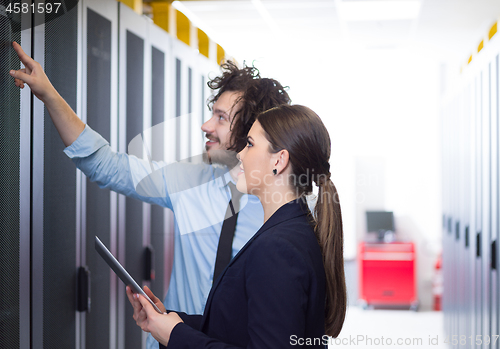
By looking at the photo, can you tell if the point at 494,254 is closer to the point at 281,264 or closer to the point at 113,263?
the point at 281,264

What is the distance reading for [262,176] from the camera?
1.12 meters

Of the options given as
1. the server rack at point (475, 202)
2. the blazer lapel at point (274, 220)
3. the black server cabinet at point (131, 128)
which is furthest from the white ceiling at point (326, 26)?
the blazer lapel at point (274, 220)

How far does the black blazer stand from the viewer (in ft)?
2.95

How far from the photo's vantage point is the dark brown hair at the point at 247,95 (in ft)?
4.96

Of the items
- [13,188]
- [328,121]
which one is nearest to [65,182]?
[13,188]

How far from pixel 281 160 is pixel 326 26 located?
306cm

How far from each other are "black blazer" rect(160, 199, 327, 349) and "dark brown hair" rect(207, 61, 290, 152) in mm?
493

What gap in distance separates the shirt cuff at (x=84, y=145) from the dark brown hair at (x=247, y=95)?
0.44 meters

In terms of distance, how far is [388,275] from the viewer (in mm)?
5129

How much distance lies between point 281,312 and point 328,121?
4682 millimetres

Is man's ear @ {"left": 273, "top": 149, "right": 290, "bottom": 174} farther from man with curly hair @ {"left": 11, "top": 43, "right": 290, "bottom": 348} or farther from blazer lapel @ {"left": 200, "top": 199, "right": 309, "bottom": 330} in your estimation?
man with curly hair @ {"left": 11, "top": 43, "right": 290, "bottom": 348}

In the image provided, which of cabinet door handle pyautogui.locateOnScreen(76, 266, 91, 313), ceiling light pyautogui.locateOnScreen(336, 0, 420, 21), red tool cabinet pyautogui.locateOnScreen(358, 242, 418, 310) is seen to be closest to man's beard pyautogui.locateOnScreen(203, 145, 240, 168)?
cabinet door handle pyautogui.locateOnScreen(76, 266, 91, 313)

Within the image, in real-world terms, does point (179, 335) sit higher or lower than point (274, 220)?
lower

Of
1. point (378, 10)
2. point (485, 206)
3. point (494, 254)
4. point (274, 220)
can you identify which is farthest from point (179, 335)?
point (378, 10)
